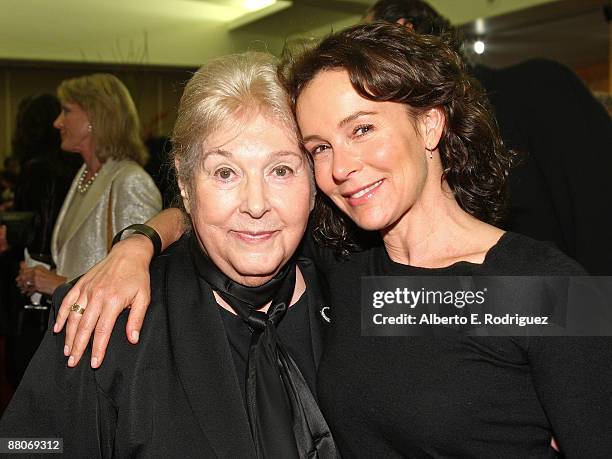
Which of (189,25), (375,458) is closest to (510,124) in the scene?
(375,458)

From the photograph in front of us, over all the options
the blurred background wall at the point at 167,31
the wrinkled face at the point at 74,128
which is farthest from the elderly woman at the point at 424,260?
the blurred background wall at the point at 167,31

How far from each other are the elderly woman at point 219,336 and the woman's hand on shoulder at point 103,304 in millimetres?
36

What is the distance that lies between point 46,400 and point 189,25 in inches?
234

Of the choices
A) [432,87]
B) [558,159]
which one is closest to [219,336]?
[432,87]

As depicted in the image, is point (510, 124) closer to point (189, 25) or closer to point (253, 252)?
point (253, 252)

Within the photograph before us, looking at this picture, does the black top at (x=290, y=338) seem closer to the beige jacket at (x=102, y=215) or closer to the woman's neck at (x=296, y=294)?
the woman's neck at (x=296, y=294)

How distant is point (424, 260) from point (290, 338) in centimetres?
40

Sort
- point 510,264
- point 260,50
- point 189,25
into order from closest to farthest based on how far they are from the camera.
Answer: point 510,264 < point 260,50 < point 189,25

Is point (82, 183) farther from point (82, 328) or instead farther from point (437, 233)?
point (437, 233)

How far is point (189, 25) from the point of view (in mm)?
6777

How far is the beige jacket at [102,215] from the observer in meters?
2.99

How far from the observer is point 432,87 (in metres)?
1.42

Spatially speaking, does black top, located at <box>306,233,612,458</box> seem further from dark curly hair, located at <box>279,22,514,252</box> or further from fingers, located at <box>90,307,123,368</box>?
fingers, located at <box>90,307,123,368</box>

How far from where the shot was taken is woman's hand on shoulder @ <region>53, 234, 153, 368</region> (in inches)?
54.4
